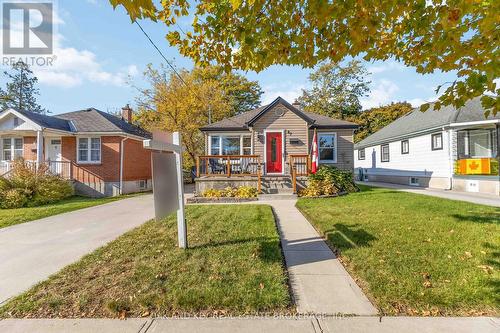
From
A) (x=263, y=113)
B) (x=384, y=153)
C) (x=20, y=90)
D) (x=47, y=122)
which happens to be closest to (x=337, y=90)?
(x=384, y=153)

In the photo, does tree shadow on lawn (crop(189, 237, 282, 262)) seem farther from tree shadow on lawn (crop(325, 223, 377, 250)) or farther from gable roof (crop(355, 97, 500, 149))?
gable roof (crop(355, 97, 500, 149))

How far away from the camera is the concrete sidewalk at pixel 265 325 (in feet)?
8.41

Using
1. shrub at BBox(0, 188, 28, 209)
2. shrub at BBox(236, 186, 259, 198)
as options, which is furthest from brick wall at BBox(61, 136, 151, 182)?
shrub at BBox(236, 186, 259, 198)

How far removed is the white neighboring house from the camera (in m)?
12.9

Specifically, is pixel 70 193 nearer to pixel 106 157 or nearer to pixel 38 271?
pixel 106 157

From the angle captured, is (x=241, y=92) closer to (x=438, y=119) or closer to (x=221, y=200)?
(x=438, y=119)

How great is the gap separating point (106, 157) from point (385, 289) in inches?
650

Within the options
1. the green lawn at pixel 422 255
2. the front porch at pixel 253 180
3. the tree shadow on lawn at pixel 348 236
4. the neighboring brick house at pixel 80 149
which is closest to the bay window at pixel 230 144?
the front porch at pixel 253 180

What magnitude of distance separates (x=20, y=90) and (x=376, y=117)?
2167 inches

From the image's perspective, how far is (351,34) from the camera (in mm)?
3629

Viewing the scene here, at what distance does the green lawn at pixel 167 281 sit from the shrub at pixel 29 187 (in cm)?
865

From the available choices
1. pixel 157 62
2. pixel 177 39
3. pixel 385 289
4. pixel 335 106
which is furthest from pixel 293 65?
pixel 335 106

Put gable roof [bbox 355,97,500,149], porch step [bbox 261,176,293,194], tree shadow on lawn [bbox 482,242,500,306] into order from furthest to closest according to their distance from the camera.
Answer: gable roof [bbox 355,97,500,149] < porch step [bbox 261,176,293,194] < tree shadow on lawn [bbox 482,242,500,306]

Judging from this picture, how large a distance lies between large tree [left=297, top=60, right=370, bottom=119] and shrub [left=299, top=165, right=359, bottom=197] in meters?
24.3
